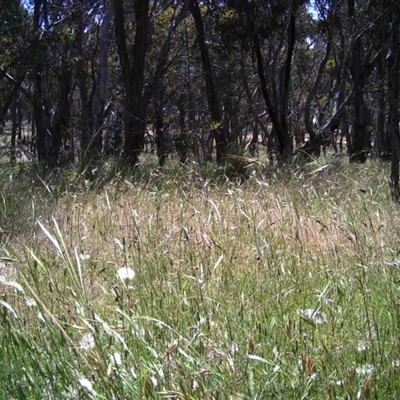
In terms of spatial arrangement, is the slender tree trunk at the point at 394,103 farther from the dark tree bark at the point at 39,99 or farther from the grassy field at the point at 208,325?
the dark tree bark at the point at 39,99

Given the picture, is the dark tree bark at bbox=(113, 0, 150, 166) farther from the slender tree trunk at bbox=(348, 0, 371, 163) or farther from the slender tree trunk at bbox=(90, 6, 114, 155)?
the slender tree trunk at bbox=(348, 0, 371, 163)

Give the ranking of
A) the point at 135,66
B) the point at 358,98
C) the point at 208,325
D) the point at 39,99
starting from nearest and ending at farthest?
the point at 208,325
the point at 135,66
the point at 358,98
the point at 39,99

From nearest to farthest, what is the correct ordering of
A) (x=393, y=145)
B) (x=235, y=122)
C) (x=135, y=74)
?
(x=393, y=145) < (x=135, y=74) < (x=235, y=122)

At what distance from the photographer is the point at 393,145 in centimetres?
581

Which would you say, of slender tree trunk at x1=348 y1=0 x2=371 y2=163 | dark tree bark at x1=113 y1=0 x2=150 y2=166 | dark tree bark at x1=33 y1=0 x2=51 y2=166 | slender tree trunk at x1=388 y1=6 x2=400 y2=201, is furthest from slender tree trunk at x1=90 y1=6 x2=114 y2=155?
slender tree trunk at x1=348 y1=0 x2=371 y2=163

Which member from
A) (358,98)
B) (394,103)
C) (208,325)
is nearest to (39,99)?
(358,98)

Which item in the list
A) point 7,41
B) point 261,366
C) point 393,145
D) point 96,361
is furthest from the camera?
point 7,41

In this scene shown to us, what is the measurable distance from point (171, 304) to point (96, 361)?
39.1 inches

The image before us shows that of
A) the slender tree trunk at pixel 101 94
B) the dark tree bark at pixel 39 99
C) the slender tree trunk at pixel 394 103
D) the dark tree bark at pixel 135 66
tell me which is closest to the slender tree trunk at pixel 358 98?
the dark tree bark at pixel 135 66

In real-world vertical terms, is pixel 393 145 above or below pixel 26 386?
above

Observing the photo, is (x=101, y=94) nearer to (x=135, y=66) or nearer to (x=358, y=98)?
(x=135, y=66)

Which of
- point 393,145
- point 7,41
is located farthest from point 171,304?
point 7,41

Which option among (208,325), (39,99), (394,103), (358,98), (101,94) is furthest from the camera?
(39,99)

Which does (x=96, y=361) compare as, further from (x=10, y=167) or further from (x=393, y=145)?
(x=10, y=167)
